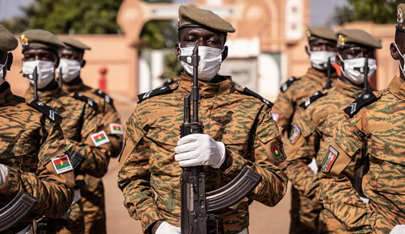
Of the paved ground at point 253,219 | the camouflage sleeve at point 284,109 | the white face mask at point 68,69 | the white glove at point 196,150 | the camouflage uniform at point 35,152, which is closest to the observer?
the white glove at point 196,150

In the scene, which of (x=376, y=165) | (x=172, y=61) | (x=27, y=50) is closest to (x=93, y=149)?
(x=27, y=50)

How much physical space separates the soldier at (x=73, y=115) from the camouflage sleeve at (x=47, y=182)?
5.26 feet

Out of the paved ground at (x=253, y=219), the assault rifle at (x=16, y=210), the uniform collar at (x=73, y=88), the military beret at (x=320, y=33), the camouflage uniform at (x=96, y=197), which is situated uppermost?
the military beret at (x=320, y=33)

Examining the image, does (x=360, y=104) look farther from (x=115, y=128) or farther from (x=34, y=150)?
(x=115, y=128)

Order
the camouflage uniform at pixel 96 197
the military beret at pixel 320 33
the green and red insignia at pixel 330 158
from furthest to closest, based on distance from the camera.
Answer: the military beret at pixel 320 33
the camouflage uniform at pixel 96 197
the green and red insignia at pixel 330 158

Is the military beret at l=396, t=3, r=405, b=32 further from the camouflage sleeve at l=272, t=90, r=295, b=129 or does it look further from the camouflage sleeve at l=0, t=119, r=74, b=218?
the camouflage sleeve at l=272, t=90, r=295, b=129

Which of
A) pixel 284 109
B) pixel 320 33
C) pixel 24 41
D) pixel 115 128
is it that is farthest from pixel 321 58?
pixel 24 41

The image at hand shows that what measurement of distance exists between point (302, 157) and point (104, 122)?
6.42ft

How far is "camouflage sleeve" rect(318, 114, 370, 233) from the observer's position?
3.29 metres

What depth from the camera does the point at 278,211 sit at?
914 cm

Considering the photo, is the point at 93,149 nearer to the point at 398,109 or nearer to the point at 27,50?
the point at 27,50

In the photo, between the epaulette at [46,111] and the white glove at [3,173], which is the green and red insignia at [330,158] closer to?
the epaulette at [46,111]

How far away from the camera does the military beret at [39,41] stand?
17.0 feet

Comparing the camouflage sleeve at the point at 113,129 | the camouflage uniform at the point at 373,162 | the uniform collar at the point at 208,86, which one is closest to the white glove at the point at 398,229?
the camouflage uniform at the point at 373,162
